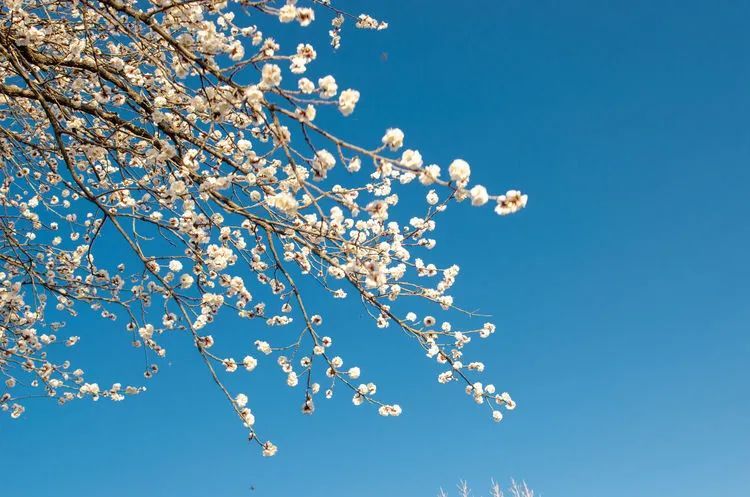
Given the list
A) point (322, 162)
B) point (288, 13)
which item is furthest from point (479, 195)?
point (288, 13)

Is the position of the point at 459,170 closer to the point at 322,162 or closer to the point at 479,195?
the point at 479,195

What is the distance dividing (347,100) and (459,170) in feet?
1.79

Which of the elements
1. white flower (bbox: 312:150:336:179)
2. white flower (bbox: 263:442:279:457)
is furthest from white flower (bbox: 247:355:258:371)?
white flower (bbox: 312:150:336:179)

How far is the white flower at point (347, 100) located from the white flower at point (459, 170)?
48 centimetres

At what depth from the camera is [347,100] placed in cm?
262

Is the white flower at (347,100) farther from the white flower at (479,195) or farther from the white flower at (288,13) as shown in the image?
the white flower at (479,195)

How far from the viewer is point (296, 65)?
2.83 metres

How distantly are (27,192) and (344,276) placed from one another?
11.6 feet

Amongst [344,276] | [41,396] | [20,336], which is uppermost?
[20,336]

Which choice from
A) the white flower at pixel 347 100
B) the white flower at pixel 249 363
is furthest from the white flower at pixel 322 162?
the white flower at pixel 249 363

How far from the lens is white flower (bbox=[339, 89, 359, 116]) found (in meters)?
2.61

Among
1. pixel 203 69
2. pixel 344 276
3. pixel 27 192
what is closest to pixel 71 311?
pixel 27 192

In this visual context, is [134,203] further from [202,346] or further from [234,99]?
[234,99]

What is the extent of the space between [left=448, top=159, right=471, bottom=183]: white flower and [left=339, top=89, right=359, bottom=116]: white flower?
48 centimetres
